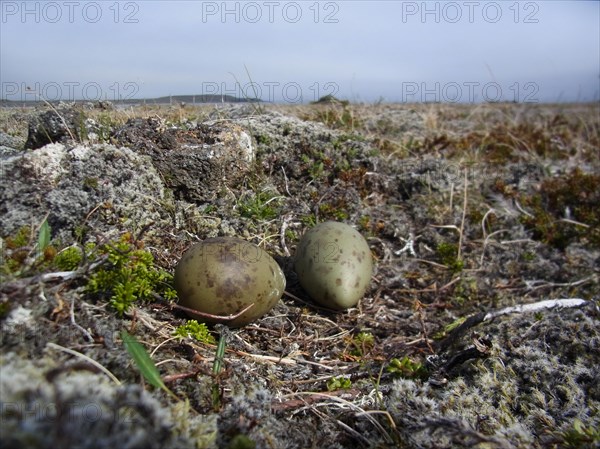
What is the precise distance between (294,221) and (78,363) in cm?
223

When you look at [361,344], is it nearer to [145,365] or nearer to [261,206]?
[261,206]

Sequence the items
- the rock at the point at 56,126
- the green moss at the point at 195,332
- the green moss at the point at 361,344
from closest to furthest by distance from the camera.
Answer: the green moss at the point at 195,332 → the green moss at the point at 361,344 → the rock at the point at 56,126

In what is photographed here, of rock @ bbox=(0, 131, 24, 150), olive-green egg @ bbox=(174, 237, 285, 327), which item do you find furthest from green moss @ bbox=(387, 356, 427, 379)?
rock @ bbox=(0, 131, 24, 150)

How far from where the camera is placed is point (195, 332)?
2283 millimetres

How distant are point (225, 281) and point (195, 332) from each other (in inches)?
11.6

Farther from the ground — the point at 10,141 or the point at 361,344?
the point at 10,141

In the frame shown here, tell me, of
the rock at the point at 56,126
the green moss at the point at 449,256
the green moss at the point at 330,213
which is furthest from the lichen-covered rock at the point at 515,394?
the rock at the point at 56,126

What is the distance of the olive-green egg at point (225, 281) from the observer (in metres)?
2.40

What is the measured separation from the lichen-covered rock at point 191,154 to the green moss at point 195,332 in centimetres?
121

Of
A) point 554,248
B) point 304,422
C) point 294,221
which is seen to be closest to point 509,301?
point 554,248

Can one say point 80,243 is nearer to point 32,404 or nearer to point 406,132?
point 32,404

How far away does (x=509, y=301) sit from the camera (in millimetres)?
3475

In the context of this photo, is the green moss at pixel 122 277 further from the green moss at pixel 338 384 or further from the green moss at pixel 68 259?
the green moss at pixel 338 384

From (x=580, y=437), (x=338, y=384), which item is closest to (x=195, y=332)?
(x=338, y=384)
